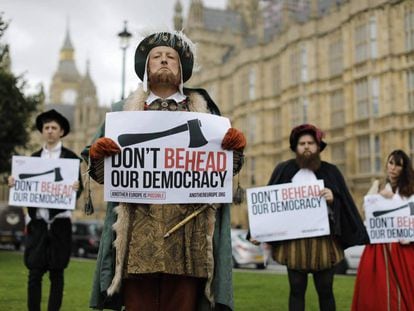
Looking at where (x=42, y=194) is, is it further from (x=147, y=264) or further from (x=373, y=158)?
(x=373, y=158)

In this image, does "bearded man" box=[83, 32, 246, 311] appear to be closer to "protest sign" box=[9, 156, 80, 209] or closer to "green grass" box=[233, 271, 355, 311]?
"protest sign" box=[9, 156, 80, 209]

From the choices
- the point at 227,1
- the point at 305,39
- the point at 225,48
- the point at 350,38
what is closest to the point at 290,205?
the point at 350,38

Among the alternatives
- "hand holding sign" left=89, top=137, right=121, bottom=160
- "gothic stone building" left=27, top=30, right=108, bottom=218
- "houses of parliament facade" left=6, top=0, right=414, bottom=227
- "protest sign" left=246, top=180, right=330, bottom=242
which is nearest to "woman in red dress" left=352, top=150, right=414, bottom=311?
"protest sign" left=246, top=180, right=330, bottom=242

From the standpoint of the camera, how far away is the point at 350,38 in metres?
32.8

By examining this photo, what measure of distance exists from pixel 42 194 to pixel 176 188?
3.38m

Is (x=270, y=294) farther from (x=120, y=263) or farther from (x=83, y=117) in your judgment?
(x=83, y=117)

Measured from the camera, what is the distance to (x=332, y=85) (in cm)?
3506

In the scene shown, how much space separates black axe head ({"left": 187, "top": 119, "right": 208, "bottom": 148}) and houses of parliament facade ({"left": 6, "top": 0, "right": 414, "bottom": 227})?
16.9 meters

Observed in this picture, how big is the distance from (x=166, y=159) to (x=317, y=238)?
2.45m

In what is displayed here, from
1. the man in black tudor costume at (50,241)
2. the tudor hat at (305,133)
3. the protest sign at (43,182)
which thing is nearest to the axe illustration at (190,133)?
the tudor hat at (305,133)

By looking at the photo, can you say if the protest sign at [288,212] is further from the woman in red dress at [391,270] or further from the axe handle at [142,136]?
the axe handle at [142,136]

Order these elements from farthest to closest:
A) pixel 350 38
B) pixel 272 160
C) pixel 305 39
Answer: pixel 272 160 → pixel 305 39 → pixel 350 38

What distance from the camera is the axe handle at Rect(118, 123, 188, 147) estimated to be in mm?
3947

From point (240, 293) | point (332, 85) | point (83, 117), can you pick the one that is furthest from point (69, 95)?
point (240, 293)
